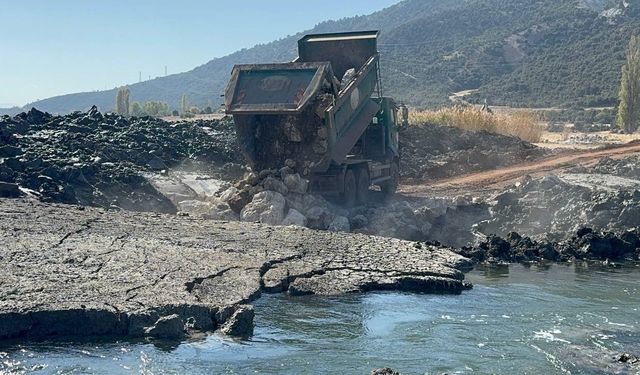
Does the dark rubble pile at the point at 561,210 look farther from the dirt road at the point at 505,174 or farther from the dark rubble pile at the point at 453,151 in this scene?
the dark rubble pile at the point at 453,151

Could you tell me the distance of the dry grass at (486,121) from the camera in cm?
3409

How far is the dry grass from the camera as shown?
34.1 m

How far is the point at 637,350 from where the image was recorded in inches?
362

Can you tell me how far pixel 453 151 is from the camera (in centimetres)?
3000

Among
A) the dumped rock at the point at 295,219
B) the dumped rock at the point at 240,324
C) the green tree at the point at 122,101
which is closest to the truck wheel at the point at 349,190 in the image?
the dumped rock at the point at 295,219

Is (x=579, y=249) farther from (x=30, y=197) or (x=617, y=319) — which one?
(x=30, y=197)

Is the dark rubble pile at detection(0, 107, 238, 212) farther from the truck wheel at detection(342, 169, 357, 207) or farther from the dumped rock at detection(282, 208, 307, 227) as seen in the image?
the truck wheel at detection(342, 169, 357, 207)

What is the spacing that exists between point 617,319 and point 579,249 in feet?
17.0

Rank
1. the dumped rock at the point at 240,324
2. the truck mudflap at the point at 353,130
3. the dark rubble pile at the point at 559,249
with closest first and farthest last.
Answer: the dumped rock at the point at 240,324 < the dark rubble pile at the point at 559,249 < the truck mudflap at the point at 353,130

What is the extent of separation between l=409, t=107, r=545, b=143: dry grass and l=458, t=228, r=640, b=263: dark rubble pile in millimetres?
17642

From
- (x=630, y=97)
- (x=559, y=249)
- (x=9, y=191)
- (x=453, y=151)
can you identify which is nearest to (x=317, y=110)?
(x=559, y=249)

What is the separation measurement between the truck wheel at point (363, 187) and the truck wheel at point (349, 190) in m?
0.24

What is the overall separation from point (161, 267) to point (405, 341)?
3585mm

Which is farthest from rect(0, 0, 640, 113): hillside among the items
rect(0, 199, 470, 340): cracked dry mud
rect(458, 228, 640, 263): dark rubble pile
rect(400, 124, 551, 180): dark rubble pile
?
rect(0, 199, 470, 340): cracked dry mud
